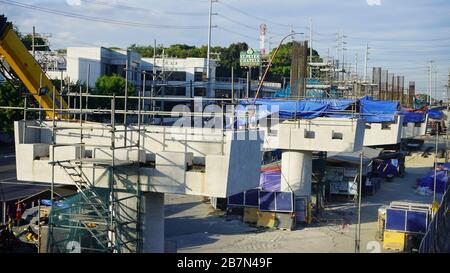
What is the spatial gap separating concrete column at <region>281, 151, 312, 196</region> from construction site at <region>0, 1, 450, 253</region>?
36mm

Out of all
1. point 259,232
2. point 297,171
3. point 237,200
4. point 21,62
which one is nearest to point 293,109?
point 297,171

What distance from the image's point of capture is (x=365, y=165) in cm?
2233

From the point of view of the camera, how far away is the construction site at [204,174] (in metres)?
7.52

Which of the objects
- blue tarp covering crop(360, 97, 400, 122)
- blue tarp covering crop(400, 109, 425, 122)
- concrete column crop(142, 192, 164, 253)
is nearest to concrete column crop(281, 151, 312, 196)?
blue tarp covering crop(360, 97, 400, 122)

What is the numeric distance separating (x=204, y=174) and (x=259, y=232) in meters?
8.54

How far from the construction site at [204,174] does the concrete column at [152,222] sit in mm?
24

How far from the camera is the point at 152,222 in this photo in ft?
26.0

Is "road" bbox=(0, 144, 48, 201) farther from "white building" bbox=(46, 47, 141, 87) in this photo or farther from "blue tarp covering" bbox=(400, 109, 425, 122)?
"blue tarp covering" bbox=(400, 109, 425, 122)

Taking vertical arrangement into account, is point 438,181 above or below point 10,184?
above

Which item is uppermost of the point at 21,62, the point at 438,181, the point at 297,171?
the point at 21,62

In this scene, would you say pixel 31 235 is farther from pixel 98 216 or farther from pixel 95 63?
pixel 95 63

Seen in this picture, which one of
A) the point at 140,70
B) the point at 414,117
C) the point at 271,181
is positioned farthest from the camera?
the point at 414,117
